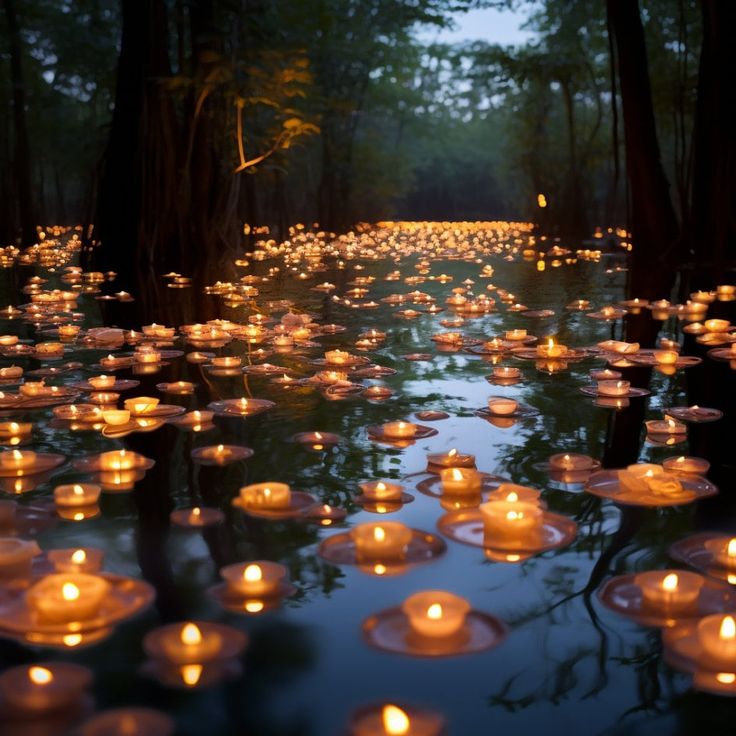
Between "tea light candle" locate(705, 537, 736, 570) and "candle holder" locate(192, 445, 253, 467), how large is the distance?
1.24 metres

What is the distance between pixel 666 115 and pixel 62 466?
1824 centimetres

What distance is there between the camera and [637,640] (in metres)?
1.51

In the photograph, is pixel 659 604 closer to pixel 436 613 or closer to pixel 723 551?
pixel 723 551

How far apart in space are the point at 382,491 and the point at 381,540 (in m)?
0.36

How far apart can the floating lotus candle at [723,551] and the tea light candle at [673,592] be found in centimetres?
21

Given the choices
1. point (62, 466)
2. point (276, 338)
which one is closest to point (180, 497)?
point (62, 466)

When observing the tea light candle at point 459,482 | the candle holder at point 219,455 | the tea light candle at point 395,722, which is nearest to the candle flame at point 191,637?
the tea light candle at point 395,722

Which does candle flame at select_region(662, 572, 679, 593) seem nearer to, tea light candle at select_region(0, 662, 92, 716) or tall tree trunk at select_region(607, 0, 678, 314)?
tea light candle at select_region(0, 662, 92, 716)

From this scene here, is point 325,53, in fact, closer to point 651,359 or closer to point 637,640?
point 651,359

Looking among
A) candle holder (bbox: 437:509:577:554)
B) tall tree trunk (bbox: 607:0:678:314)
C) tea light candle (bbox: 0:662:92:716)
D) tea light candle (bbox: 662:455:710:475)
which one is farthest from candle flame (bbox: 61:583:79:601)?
tall tree trunk (bbox: 607:0:678:314)

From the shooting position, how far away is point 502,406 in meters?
3.05

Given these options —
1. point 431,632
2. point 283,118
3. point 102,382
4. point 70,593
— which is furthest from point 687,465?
point 283,118

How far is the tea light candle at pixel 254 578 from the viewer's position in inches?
66.8

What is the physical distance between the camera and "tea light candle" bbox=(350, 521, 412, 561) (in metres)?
1.83
